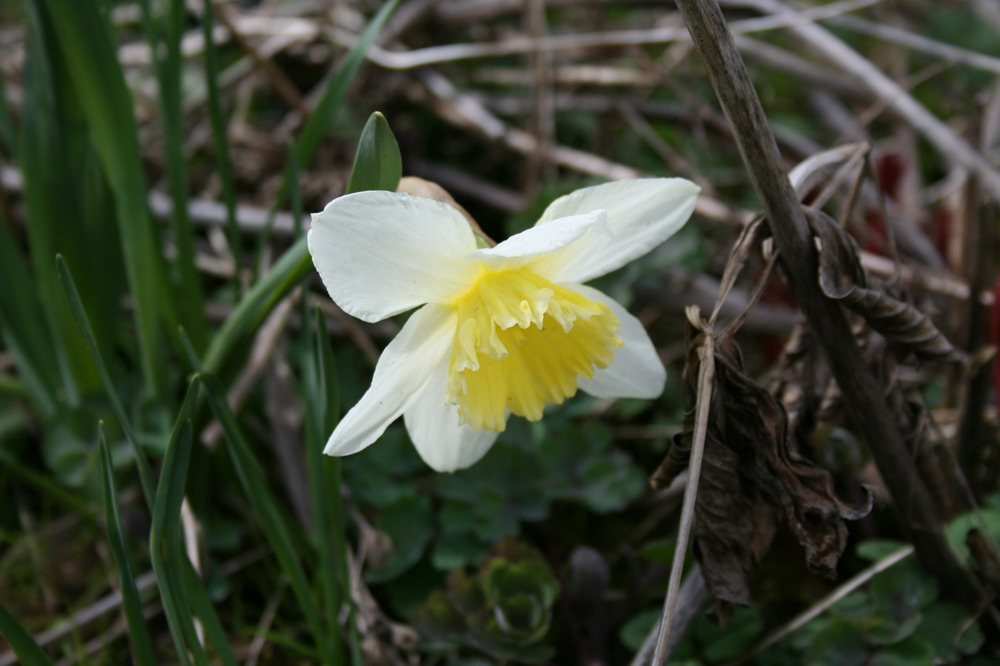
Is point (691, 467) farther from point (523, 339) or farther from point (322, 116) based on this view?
point (322, 116)

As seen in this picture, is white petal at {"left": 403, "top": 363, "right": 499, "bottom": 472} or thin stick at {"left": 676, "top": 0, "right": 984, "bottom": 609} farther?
white petal at {"left": 403, "top": 363, "right": 499, "bottom": 472}

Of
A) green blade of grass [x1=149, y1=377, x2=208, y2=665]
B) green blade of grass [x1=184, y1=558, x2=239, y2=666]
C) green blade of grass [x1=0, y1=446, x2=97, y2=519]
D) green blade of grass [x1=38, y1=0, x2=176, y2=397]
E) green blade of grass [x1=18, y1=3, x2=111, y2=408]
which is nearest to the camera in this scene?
green blade of grass [x1=149, y1=377, x2=208, y2=665]

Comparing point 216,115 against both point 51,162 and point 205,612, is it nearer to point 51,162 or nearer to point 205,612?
point 51,162

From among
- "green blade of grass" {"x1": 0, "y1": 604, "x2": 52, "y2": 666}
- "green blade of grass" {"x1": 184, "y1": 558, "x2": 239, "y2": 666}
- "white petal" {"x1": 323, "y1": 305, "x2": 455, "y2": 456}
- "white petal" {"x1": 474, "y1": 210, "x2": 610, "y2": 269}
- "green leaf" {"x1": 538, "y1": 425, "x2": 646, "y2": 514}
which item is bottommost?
"green leaf" {"x1": 538, "y1": 425, "x2": 646, "y2": 514}

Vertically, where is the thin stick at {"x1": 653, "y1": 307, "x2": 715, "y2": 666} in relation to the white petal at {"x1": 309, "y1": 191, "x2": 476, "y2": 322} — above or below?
below

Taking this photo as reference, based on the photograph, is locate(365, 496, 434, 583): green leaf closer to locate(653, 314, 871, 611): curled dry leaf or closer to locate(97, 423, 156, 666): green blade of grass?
locate(97, 423, 156, 666): green blade of grass

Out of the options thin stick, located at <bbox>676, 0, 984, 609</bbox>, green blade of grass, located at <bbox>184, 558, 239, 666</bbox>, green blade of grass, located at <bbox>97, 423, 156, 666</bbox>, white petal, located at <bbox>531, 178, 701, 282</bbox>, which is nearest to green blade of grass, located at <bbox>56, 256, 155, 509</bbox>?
green blade of grass, located at <bbox>97, 423, 156, 666</bbox>
